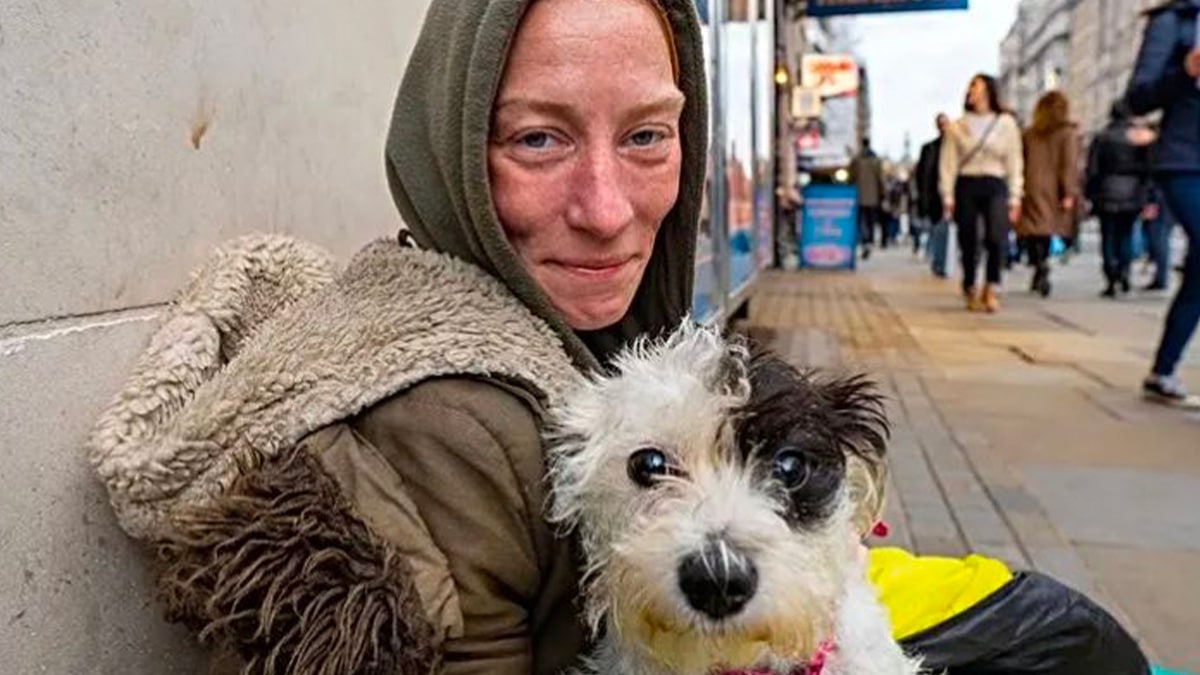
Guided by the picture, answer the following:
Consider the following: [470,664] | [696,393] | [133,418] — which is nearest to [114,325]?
[133,418]

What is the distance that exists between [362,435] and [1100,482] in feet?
14.1

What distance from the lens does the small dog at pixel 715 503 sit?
1319 mm

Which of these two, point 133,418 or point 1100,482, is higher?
point 133,418

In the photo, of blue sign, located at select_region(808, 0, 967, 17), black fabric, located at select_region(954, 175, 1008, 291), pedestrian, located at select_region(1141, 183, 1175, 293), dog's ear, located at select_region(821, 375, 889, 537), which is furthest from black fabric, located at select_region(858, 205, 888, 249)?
dog's ear, located at select_region(821, 375, 889, 537)

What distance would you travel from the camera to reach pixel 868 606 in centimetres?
171

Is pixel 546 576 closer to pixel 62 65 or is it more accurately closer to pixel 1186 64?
pixel 62 65

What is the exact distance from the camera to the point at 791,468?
4.67 feet

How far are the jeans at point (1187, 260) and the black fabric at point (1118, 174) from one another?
23.8ft

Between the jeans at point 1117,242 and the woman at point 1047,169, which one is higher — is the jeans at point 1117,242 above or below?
below

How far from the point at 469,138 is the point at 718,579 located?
2.33ft

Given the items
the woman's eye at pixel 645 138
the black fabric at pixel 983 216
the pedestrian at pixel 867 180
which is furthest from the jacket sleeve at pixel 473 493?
the pedestrian at pixel 867 180

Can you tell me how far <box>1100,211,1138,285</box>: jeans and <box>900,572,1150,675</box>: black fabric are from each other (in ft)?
39.1

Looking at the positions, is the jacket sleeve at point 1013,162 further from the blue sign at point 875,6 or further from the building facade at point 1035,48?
the building facade at point 1035,48

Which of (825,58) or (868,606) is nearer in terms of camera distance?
(868,606)
